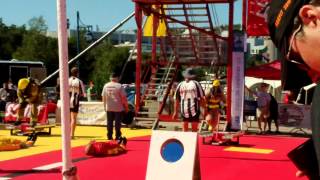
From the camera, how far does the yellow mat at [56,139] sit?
455 inches

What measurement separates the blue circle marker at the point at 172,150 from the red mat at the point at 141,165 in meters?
1.52

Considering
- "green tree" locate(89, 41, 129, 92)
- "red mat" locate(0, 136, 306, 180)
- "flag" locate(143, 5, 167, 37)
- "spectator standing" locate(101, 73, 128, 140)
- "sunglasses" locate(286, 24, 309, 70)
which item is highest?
"green tree" locate(89, 41, 129, 92)

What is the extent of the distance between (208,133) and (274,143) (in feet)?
7.15

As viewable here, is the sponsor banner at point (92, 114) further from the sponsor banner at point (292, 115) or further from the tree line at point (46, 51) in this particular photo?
the tree line at point (46, 51)

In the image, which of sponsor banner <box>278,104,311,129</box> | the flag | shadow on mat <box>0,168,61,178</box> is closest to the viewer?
shadow on mat <box>0,168,61,178</box>

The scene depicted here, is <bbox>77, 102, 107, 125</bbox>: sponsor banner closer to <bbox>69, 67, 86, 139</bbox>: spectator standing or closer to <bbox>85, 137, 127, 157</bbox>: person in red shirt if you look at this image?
<bbox>69, 67, 86, 139</bbox>: spectator standing

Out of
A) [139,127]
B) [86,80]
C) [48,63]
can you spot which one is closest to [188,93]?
[139,127]

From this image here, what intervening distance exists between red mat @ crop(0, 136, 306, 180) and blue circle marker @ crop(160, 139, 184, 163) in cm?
152

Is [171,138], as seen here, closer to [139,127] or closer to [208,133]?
[208,133]

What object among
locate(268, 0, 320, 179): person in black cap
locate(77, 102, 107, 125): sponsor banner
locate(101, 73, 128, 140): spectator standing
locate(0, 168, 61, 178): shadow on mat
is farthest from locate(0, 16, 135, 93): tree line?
locate(268, 0, 320, 179): person in black cap

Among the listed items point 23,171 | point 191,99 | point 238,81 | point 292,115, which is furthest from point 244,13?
point 23,171

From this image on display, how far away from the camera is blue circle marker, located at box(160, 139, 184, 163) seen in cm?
665

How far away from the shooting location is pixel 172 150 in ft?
22.4

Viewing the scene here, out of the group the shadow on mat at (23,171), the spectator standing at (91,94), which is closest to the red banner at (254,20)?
the spectator standing at (91,94)
